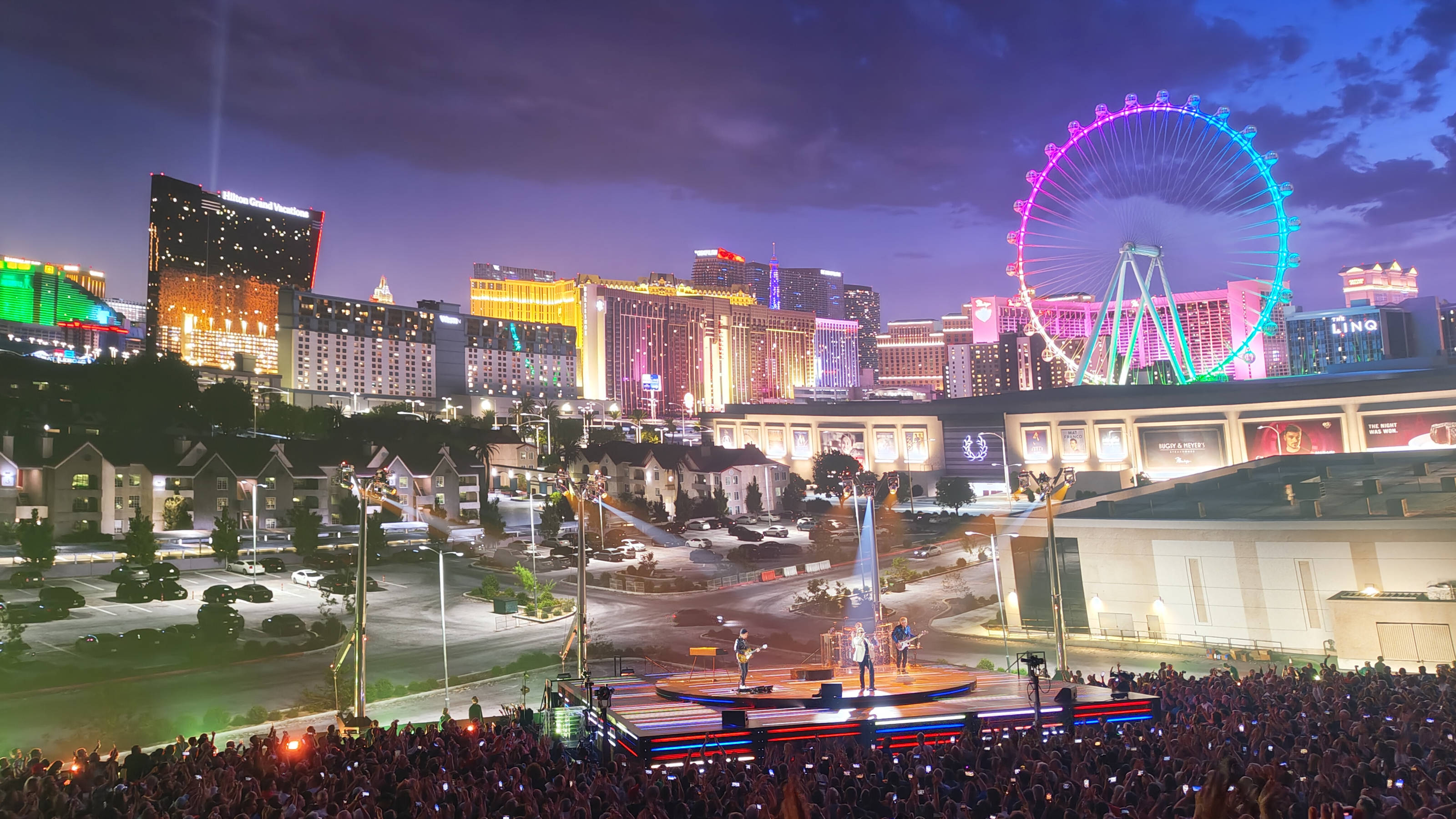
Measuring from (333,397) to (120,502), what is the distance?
8228 centimetres

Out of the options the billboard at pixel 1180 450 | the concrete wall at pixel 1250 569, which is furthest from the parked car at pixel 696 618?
the billboard at pixel 1180 450

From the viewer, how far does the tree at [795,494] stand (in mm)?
81750

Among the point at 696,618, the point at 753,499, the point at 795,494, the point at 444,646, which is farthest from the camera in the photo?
the point at 753,499

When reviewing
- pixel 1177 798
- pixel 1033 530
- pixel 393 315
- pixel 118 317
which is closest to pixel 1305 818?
pixel 1177 798

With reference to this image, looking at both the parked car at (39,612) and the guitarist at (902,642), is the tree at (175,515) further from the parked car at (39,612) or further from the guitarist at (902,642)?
the guitarist at (902,642)

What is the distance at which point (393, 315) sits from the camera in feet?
509

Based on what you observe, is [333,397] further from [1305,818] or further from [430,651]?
[1305,818]

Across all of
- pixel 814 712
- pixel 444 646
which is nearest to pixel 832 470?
pixel 444 646

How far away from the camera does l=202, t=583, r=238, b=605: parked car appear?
38312mm

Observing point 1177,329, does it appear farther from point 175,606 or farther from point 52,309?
point 52,309

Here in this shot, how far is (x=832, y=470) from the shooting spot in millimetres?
89312

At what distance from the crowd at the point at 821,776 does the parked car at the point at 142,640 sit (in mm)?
19660


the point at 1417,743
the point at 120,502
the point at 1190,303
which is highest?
the point at 1190,303

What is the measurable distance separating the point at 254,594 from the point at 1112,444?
224ft
